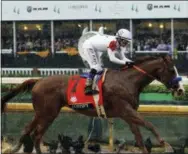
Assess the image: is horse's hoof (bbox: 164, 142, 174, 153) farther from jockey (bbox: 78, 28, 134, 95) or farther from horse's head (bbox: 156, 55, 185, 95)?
jockey (bbox: 78, 28, 134, 95)

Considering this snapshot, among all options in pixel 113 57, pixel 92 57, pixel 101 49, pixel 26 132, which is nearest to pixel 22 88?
pixel 26 132

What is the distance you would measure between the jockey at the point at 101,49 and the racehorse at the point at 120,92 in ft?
0.48

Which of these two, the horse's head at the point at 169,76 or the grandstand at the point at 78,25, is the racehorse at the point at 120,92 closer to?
the horse's head at the point at 169,76

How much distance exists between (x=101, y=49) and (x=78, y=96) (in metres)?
0.57

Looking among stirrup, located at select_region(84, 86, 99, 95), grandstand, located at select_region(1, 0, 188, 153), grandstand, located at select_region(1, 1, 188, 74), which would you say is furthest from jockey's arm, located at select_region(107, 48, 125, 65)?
grandstand, located at select_region(1, 1, 188, 74)

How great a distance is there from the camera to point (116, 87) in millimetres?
5875

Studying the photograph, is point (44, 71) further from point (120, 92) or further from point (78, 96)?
point (120, 92)

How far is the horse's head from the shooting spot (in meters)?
5.82

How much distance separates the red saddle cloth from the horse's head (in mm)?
635

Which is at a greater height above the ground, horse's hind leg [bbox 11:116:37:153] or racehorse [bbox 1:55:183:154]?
racehorse [bbox 1:55:183:154]

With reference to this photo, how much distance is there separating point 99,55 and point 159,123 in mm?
1079

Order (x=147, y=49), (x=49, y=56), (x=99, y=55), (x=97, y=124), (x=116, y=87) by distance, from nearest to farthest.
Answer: (x=116, y=87) → (x=99, y=55) → (x=97, y=124) → (x=49, y=56) → (x=147, y=49)

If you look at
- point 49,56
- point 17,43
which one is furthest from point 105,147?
point 17,43

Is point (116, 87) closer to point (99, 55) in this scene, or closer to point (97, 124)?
point (99, 55)
